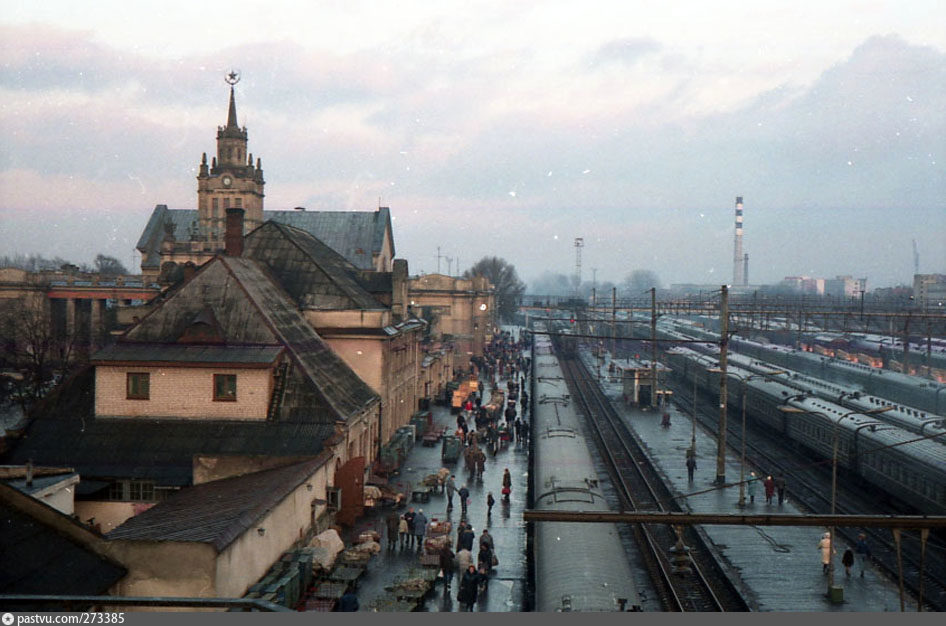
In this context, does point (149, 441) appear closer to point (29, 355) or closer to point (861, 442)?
point (29, 355)

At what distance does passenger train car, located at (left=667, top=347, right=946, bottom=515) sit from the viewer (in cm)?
2819

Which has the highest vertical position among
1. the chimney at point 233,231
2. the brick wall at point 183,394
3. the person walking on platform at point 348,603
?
the chimney at point 233,231

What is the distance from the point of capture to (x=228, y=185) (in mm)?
79500

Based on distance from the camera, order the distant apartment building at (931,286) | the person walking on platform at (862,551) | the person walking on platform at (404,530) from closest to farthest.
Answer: the person walking on platform at (862,551) → the person walking on platform at (404,530) → the distant apartment building at (931,286)

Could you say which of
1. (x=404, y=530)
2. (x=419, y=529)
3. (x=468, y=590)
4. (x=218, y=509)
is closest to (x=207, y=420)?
(x=404, y=530)

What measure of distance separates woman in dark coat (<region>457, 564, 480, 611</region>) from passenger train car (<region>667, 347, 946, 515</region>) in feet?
39.1

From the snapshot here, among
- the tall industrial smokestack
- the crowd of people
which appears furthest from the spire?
the tall industrial smokestack

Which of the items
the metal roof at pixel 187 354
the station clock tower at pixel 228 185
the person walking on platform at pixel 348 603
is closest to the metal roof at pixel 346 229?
the station clock tower at pixel 228 185

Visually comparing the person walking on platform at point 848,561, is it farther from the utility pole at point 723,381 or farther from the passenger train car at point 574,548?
the utility pole at point 723,381

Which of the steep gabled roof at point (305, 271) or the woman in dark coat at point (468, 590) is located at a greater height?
the steep gabled roof at point (305, 271)

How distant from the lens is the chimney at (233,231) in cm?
3728

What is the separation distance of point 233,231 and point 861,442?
2781 centimetres

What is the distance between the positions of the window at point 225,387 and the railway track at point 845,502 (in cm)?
2055

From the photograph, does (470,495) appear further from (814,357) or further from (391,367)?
(814,357)
